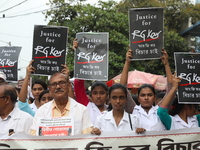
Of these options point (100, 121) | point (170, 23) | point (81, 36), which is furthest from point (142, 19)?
point (170, 23)

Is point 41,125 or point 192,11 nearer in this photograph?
point 41,125

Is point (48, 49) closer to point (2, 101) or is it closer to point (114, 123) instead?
point (2, 101)

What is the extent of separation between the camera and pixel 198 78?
486 centimetres

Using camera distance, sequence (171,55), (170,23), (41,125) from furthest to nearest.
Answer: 1. (170,23)
2. (171,55)
3. (41,125)

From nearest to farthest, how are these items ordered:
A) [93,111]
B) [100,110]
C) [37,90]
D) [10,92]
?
1. [10,92]
2. [93,111]
3. [100,110]
4. [37,90]

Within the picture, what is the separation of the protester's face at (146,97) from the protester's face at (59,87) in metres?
1.25

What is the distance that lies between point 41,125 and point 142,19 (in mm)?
2391

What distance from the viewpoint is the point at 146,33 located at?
210 inches

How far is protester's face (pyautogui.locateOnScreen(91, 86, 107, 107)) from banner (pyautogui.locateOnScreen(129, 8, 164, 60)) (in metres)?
0.67

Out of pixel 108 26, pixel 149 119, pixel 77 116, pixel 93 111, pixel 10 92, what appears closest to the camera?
pixel 77 116

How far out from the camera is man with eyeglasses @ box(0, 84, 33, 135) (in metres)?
3.95

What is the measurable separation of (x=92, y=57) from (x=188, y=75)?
1.53 m

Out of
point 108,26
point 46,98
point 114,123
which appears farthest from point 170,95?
point 108,26

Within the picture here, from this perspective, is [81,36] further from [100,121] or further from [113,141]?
[113,141]
